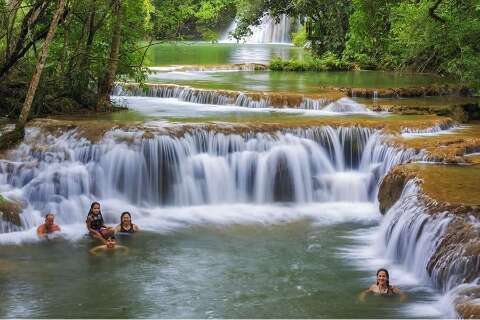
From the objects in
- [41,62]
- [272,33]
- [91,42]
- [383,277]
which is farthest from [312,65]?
[272,33]

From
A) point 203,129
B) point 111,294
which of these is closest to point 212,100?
point 203,129

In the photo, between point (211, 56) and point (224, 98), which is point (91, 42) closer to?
point (224, 98)

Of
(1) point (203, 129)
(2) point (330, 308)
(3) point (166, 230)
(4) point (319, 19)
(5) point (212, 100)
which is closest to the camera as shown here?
(2) point (330, 308)

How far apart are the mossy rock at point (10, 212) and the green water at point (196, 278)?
1030 mm

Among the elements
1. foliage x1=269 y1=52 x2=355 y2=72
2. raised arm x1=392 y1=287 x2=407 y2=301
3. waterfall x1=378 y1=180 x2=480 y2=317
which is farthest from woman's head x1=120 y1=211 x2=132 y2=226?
foliage x1=269 y1=52 x2=355 y2=72

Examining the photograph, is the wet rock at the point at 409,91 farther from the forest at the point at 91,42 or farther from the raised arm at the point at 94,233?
the raised arm at the point at 94,233

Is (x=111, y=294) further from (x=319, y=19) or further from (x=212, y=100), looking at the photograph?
(x=319, y=19)

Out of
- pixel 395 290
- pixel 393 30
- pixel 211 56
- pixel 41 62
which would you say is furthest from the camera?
pixel 211 56

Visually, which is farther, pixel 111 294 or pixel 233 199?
pixel 233 199

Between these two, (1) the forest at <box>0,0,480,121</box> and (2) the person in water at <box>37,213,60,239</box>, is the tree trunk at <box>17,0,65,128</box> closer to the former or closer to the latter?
(1) the forest at <box>0,0,480,121</box>

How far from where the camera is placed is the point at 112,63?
19391mm

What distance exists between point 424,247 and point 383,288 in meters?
1.21

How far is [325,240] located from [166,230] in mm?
2860

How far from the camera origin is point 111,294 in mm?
10047
